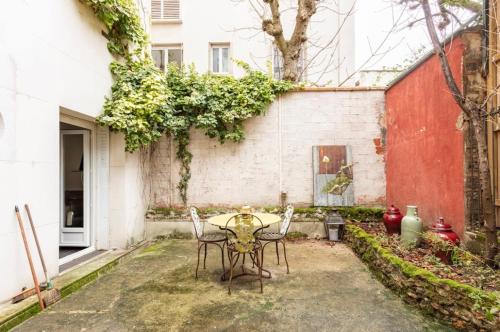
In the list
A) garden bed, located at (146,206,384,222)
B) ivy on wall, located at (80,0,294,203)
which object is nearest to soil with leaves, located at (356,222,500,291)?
garden bed, located at (146,206,384,222)

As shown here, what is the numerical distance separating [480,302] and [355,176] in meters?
3.89

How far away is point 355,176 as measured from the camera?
6055 millimetres

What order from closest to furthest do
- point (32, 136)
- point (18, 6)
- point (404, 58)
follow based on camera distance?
1. point (18, 6)
2. point (32, 136)
3. point (404, 58)

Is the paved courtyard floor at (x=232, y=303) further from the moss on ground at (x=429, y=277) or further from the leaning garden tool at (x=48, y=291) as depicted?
the moss on ground at (x=429, y=277)

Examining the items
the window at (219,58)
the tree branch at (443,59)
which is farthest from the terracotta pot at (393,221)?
the window at (219,58)

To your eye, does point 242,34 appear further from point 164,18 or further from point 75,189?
point 75,189

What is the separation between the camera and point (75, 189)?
5.22 metres

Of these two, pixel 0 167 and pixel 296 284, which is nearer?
pixel 0 167

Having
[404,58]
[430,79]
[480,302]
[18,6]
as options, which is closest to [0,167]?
[18,6]

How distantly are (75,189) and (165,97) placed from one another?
2.43 meters

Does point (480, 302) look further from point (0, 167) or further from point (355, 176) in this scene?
point (0, 167)

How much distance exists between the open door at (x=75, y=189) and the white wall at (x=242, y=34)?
5403mm

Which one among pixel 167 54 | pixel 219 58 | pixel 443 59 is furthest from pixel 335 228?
pixel 167 54

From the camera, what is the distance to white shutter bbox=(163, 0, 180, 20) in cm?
948
